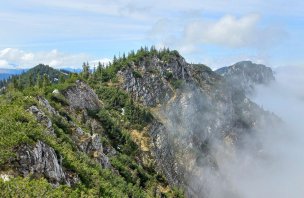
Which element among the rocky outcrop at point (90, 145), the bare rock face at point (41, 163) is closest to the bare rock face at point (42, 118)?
the rocky outcrop at point (90, 145)

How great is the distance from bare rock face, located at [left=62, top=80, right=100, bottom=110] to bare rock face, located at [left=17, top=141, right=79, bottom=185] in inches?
2603

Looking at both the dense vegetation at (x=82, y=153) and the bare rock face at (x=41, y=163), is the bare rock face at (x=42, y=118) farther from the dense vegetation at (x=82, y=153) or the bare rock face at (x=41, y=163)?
the bare rock face at (x=41, y=163)

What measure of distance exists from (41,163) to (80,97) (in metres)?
80.5

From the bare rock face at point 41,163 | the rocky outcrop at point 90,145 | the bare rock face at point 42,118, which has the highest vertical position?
the bare rock face at point 42,118

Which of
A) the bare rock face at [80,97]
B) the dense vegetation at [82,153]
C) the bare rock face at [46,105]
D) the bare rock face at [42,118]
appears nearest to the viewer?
the dense vegetation at [82,153]

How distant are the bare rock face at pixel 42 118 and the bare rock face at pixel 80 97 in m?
39.9

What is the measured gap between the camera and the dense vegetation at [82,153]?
51750 mm

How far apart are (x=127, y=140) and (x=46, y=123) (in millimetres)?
55167

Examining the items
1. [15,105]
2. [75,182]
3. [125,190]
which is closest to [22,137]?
[75,182]

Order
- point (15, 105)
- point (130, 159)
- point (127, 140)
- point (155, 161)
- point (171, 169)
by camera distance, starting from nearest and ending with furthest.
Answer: point (15, 105), point (130, 159), point (127, 140), point (155, 161), point (171, 169)

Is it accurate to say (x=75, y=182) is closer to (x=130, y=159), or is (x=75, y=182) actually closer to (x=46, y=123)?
(x=46, y=123)

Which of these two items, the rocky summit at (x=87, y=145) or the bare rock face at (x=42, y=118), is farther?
the bare rock face at (x=42, y=118)

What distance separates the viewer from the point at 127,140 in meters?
138

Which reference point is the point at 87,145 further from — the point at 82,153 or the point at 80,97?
the point at 80,97
